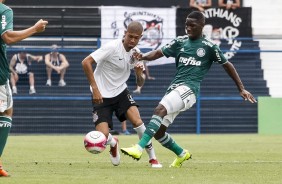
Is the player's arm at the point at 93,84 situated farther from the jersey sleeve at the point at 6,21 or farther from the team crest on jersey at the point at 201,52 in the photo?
the jersey sleeve at the point at 6,21

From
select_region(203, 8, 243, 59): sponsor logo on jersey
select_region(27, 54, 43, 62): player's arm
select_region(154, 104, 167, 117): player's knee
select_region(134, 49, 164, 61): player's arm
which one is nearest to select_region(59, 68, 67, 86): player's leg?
select_region(27, 54, 43, 62): player's arm

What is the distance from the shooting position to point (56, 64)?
2825 centimetres

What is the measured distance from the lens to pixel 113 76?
13.3m

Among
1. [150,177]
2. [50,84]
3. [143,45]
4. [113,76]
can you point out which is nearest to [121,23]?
[143,45]

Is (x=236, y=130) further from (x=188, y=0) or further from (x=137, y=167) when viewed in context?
(x=137, y=167)

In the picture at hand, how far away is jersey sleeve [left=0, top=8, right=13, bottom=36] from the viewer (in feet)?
34.8

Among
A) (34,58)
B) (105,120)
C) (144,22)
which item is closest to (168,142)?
(105,120)

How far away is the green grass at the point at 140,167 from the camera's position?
34.7ft

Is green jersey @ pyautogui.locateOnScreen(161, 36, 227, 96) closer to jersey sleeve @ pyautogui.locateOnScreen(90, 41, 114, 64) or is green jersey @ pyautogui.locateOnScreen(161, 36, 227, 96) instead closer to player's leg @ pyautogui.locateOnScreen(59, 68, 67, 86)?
jersey sleeve @ pyautogui.locateOnScreen(90, 41, 114, 64)

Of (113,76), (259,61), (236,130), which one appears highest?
(113,76)

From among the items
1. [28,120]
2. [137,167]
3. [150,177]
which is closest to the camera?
[150,177]

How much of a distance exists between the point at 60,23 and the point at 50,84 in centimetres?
215

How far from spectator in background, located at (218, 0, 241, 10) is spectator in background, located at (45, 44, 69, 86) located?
531 cm

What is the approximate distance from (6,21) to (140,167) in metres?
3.29
